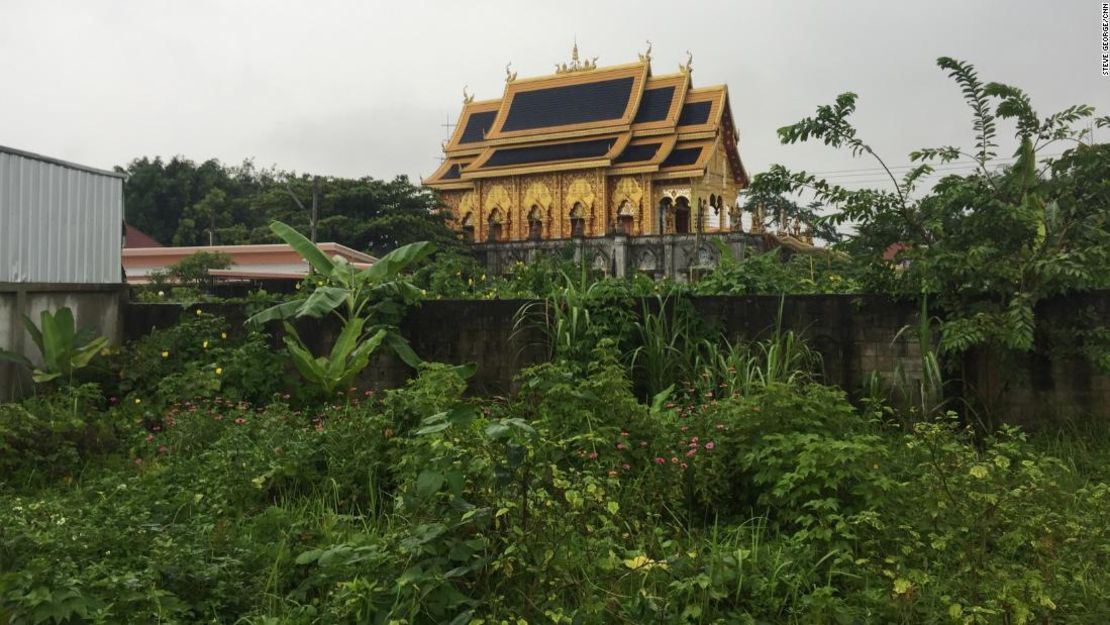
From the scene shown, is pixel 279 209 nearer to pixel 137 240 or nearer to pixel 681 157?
pixel 137 240

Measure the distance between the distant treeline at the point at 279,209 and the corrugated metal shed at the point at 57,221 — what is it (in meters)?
14.3

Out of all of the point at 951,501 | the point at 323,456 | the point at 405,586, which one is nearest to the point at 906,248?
the point at 951,501

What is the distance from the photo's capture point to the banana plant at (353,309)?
23.1ft

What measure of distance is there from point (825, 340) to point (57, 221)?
266 inches

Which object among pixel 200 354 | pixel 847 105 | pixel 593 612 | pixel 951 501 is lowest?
pixel 593 612

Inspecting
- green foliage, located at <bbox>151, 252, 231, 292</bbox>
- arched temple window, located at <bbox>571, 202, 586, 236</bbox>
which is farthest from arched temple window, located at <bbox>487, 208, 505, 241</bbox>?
green foliage, located at <bbox>151, 252, 231, 292</bbox>

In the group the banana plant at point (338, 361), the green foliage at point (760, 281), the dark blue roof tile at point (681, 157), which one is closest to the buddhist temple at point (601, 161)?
the dark blue roof tile at point (681, 157)

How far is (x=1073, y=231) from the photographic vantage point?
612 centimetres

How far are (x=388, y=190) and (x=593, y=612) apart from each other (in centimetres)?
2462

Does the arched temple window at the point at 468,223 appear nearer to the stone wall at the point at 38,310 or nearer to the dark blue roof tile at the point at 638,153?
the dark blue roof tile at the point at 638,153

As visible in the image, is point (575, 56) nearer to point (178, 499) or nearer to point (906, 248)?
point (906, 248)

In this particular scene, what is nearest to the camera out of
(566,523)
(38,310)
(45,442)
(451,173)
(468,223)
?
(566,523)

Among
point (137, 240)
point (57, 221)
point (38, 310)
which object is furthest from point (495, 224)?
point (38, 310)

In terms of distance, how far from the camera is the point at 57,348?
7.38 metres
